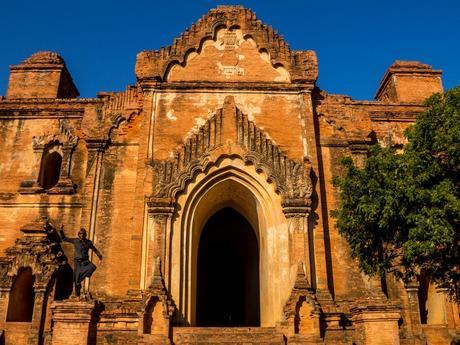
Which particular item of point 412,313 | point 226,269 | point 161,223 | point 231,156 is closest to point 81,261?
point 161,223

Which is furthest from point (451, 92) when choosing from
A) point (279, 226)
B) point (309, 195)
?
point (279, 226)

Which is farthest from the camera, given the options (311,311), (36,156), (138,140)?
(36,156)

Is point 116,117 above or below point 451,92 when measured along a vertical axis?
above

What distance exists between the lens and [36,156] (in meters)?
21.7

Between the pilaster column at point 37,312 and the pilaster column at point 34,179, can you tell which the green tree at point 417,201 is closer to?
the pilaster column at point 37,312

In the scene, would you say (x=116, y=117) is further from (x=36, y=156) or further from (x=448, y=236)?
(x=448, y=236)

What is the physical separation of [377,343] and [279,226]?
5064 mm

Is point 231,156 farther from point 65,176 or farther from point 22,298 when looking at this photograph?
point 22,298

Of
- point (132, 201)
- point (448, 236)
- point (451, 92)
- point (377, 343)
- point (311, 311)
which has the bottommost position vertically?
point (377, 343)

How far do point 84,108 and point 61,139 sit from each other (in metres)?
1.71

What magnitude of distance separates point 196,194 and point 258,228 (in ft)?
10.4

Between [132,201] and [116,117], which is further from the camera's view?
[116,117]

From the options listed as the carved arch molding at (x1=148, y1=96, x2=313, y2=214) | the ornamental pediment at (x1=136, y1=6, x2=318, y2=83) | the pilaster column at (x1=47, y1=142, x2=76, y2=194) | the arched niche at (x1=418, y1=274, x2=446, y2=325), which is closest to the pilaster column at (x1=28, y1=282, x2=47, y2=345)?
the pilaster column at (x1=47, y1=142, x2=76, y2=194)

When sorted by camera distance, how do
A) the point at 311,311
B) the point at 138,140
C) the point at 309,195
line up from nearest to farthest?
the point at 311,311 < the point at 309,195 < the point at 138,140
